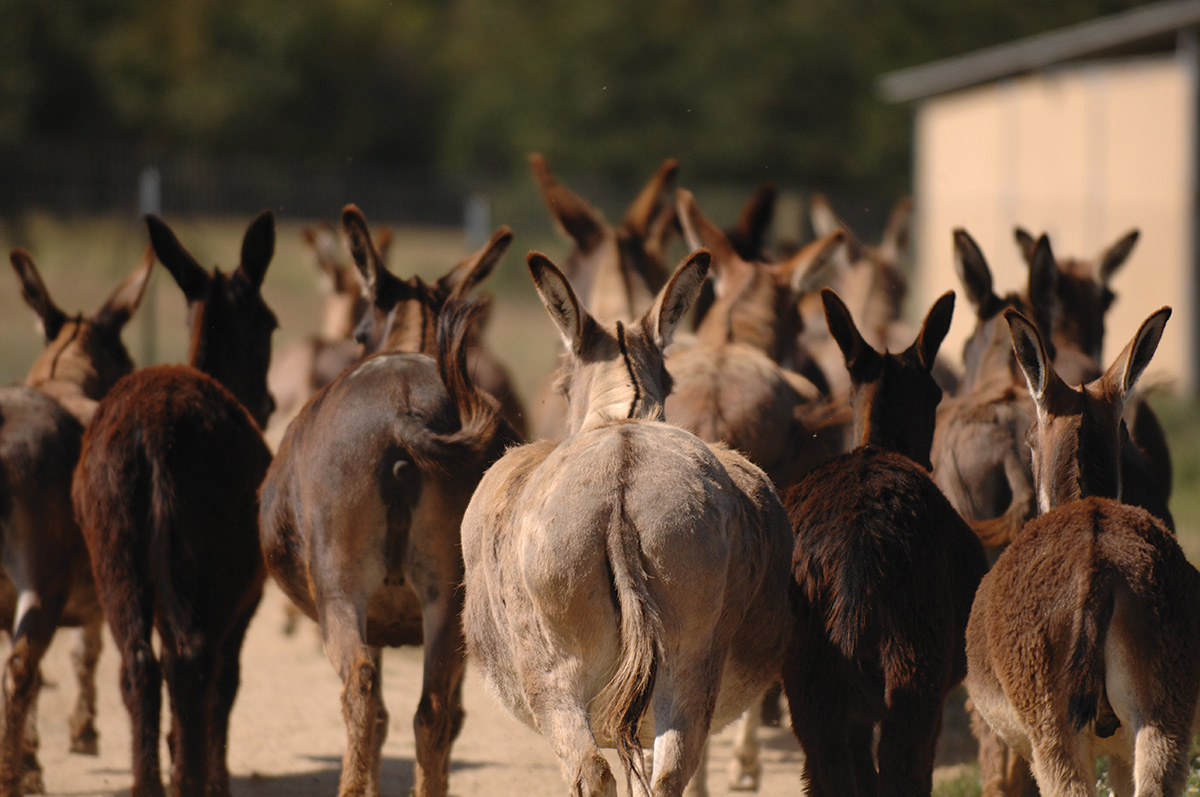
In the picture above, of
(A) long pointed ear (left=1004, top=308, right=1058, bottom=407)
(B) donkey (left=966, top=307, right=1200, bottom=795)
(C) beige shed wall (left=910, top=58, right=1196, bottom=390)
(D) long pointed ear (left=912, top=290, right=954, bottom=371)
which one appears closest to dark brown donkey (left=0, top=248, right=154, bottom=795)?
(D) long pointed ear (left=912, top=290, right=954, bottom=371)

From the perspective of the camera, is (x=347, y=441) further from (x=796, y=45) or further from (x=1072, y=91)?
(x=796, y=45)

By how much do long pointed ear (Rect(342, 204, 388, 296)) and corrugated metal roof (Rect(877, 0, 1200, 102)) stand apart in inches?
592

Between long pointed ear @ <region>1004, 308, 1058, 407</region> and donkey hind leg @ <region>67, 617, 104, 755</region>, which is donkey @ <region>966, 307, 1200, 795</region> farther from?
donkey hind leg @ <region>67, 617, 104, 755</region>

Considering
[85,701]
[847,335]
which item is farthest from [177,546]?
[847,335]

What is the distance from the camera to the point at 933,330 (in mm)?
4496

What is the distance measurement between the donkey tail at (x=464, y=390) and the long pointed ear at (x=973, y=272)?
239cm

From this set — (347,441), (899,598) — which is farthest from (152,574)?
(899,598)

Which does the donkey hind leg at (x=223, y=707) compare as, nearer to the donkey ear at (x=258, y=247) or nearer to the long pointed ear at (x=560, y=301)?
the donkey ear at (x=258, y=247)

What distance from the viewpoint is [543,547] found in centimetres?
314

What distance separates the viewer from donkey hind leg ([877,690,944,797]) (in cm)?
358

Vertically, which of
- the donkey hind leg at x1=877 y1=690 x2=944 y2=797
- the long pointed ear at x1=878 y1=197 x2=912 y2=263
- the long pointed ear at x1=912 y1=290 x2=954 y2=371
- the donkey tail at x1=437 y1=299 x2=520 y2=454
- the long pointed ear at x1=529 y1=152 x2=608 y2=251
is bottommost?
the donkey hind leg at x1=877 y1=690 x2=944 y2=797

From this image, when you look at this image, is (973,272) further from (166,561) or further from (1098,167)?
(1098,167)

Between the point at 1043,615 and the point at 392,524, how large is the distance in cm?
210

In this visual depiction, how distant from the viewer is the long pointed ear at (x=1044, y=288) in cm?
558
